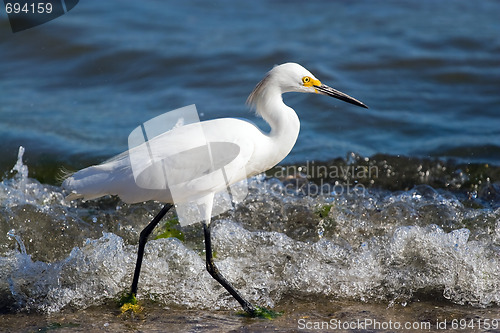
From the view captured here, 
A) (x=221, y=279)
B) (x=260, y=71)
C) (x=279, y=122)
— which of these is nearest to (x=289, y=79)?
(x=279, y=122)

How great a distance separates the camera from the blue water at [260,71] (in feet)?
24.8

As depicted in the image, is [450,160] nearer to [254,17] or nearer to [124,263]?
[124,263]

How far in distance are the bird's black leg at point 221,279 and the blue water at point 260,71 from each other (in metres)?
2.77

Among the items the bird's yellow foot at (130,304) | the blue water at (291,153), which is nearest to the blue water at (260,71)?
the blue water at (291,153)

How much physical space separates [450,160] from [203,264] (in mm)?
3523

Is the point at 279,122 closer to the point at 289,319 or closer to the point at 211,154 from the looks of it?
the point at 211,154

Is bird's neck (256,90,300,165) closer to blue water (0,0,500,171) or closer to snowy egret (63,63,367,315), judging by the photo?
snowy egret (63,63,367,315)

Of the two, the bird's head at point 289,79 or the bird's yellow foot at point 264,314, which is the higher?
the bird's head at point 289,79

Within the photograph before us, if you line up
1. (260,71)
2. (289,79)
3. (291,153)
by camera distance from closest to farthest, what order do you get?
(289,79)
(291,153)
(260,71)

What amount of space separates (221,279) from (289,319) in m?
0.59

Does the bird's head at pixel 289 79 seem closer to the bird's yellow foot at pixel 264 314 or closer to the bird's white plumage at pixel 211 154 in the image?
the bird's white plumage at pixel 211 154

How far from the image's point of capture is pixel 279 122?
434cm

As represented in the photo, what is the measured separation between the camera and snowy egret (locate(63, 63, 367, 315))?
419 cm

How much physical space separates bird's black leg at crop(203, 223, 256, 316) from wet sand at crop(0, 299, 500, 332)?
76 mm
